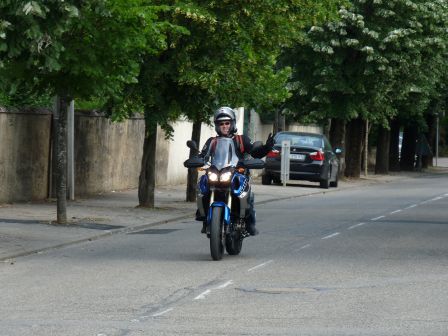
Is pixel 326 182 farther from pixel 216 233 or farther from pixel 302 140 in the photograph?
pixel 216 233

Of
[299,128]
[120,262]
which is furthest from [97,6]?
[299,128]

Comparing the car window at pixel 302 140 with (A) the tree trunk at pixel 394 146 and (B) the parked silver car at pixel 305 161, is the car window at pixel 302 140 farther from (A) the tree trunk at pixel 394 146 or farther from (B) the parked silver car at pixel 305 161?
(A) the tree trunk at pixel 394 146

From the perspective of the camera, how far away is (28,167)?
26.1 meters

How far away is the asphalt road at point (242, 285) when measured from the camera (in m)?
10.2

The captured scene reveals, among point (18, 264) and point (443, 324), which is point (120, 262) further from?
point (443, 324)

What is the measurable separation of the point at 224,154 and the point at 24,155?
35.2 feet

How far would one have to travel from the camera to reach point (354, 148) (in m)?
48.9

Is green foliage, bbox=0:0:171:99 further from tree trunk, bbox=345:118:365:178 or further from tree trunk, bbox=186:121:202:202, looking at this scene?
tree trunk, bbox=345:118:365:178

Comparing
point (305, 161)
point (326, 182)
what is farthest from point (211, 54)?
point (326, 182)

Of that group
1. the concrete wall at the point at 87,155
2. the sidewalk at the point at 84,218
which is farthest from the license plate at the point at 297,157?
the sidewalk at the point at 84,218

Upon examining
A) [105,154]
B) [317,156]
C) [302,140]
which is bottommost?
[105,154]

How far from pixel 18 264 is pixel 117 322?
17.4 ft

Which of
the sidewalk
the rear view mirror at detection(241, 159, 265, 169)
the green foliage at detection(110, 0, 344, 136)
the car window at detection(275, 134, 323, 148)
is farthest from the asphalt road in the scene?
the car window at detection(275, 134, 323, 148)

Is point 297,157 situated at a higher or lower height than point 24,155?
higher
